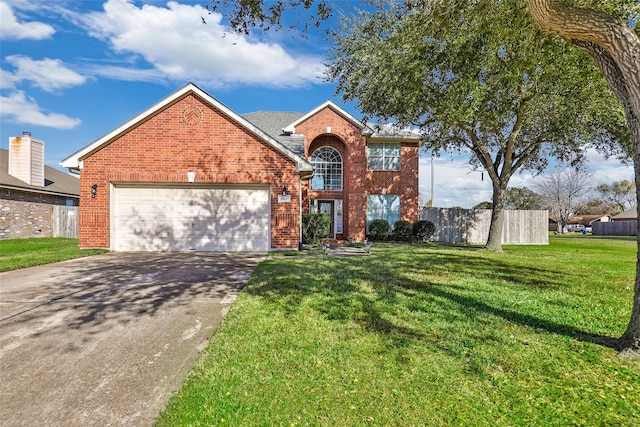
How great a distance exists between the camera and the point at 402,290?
6445mm

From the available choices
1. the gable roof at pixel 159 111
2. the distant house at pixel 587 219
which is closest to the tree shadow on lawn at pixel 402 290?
the gable roof at pixel 159 111

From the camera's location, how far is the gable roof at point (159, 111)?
11.6 meters

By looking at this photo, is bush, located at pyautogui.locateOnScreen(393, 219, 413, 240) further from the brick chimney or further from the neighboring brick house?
the brick chimney

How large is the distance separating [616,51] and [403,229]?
15108 mm

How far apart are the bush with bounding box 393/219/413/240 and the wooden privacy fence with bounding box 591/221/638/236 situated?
34370mm

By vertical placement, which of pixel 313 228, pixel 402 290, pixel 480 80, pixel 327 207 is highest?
pixel 480 80

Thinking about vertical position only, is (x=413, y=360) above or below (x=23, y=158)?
below

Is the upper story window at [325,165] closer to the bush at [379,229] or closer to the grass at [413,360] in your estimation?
the bush at [379,229]

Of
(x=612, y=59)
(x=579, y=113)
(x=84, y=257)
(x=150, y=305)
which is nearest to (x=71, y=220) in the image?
(x=84, y=257)

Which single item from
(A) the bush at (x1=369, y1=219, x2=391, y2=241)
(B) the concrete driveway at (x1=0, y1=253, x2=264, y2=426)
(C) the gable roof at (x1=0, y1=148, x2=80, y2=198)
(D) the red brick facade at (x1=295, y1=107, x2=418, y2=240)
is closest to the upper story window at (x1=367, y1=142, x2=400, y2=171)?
(D) the red brick facade at (x1=295, y1=107, x2=418, y2=240)

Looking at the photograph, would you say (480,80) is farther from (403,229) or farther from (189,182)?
(189,182)

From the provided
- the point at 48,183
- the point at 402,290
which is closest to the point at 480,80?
the point at 402,290

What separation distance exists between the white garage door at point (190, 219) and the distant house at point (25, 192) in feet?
29.4

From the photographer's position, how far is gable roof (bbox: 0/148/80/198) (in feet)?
55.6
